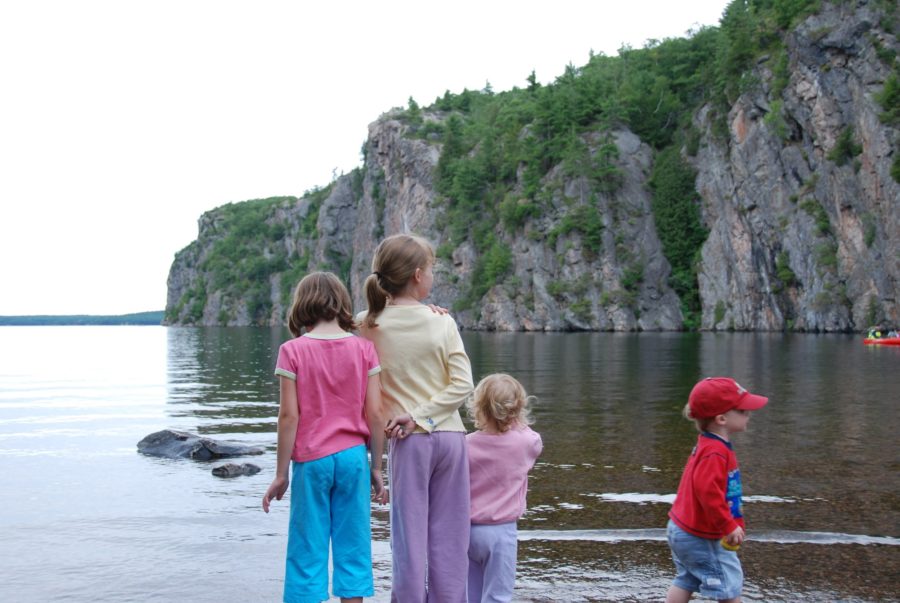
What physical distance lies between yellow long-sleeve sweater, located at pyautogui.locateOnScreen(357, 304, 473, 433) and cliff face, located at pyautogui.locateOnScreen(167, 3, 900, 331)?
59.3 m

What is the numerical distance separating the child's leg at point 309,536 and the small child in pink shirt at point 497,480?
0.90 metres

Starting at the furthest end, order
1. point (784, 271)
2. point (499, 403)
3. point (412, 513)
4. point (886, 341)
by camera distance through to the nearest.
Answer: point (784, 271)
point (886, 341)
point (499, 403)
point (412, 513)

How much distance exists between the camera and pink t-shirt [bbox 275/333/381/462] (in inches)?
184

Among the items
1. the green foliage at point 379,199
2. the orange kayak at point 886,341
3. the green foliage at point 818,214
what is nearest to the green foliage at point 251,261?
the green foliage at point 379,199

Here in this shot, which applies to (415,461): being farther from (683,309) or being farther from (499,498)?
(683,309)

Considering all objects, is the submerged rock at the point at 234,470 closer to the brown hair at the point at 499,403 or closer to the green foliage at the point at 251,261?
the brown hair at the point at 499,403

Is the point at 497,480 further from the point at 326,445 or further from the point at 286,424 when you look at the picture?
the point at 286,424

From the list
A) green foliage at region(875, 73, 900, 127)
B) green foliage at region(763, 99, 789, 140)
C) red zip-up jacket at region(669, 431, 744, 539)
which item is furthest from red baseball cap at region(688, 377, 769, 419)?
green foliage at region(763, 99, 789, 140)

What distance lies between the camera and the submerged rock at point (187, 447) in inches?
516

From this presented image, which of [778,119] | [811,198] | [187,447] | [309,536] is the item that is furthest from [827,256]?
[309,536]

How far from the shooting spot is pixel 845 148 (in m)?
62.1

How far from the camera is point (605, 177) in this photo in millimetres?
90938

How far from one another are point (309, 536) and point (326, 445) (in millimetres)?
507

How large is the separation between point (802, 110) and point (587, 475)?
64.8 metres
